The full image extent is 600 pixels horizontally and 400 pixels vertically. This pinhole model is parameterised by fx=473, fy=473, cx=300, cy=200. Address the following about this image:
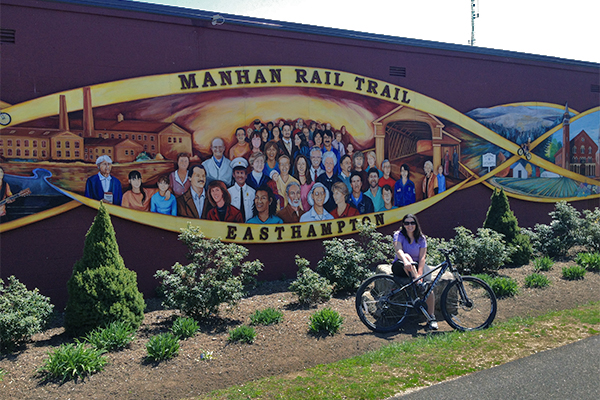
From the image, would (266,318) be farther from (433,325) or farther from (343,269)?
(433,325)

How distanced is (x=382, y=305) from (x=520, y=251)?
5013mm

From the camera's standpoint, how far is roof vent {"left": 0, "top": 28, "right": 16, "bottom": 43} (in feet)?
22.6

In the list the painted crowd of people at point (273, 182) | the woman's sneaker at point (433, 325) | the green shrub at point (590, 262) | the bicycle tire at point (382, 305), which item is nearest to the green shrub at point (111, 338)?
the painted crowd of people at point (273, 182)

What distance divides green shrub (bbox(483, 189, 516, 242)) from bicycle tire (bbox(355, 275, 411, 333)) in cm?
459

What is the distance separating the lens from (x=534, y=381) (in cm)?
470

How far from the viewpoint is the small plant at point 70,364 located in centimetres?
461

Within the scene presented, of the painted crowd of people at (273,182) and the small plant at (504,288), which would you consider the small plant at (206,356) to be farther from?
the small plant at (504,288)

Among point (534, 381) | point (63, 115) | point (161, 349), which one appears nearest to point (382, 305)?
point (534, 381)

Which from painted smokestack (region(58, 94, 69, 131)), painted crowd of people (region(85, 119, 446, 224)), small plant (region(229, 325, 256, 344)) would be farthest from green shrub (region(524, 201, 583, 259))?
painted smokestack (region(58, 94, 69, 131))

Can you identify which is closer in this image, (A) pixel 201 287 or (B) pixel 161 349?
(B) pixel 161 349

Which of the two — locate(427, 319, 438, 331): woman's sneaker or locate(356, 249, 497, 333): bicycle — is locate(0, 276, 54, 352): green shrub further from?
locate(427, 319, 438, 331): woman's sneaker

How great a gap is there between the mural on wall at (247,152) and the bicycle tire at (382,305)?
290cm

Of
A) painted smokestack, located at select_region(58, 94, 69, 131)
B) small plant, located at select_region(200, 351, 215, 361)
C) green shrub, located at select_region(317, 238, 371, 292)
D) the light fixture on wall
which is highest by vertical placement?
the light fixture on wall

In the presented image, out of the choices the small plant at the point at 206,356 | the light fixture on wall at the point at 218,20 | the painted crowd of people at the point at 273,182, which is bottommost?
the small plant at the point at 206,356
